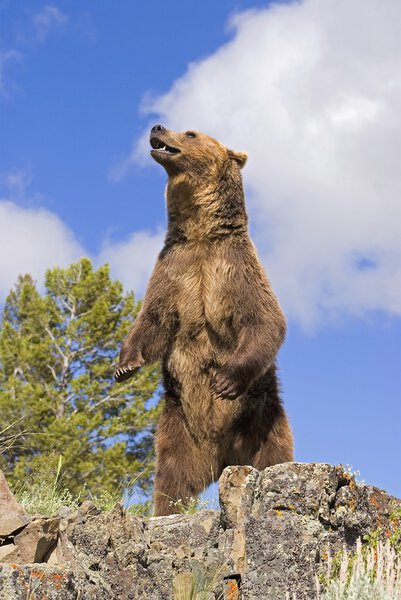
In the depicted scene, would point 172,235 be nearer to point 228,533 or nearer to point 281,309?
point 281,309

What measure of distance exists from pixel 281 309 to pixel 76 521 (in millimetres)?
2831

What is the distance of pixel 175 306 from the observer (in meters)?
7.50

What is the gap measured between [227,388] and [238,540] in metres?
1.90

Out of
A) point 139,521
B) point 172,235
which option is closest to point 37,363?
point 172,235

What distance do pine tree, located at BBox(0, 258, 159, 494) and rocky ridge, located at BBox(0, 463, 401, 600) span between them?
20115 mm

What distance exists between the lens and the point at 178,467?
7.23 m

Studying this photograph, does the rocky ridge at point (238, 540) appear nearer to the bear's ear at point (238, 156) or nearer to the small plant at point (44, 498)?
the small plant at point (44, 498)

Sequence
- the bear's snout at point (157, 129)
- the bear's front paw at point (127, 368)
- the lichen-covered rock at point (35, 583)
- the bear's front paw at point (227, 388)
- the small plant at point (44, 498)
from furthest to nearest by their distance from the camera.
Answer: the bear's snout at point (157, 129) → the bear's front paw at point (127, 368) → the bear's front paw at point (227, 388) → the small plant at point (44, 498) → the lichen-covered rock at point (35, 583)

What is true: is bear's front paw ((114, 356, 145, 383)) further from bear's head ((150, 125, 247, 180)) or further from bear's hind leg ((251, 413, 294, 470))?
bear's head ((150, 125, 247, 180))

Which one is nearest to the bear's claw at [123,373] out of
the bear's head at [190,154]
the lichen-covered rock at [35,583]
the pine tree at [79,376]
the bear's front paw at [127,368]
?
the bear's front paw at [127,368]

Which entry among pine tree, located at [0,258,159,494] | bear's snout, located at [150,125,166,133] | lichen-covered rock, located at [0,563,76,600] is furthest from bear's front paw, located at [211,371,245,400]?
pine tree, located at [0,258,159,494]

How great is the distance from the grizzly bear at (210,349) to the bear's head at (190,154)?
0.29m

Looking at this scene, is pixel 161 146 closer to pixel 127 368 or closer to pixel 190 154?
pixel 190 154

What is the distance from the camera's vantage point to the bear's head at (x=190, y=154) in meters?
8.05
